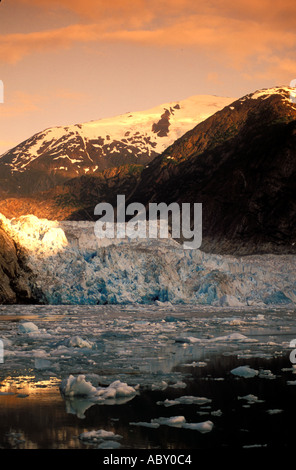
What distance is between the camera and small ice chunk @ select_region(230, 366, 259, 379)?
12.0m

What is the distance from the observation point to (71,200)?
5266 inches

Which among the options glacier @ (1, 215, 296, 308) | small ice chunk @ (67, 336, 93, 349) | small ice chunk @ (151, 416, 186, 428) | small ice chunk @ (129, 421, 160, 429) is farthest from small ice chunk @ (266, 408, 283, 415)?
glacier @ (1, 215, 296, 308)

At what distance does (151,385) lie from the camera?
36.5 feet

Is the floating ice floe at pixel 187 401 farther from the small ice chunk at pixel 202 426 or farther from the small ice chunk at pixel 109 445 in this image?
the small ice chunk at pixel 109 445

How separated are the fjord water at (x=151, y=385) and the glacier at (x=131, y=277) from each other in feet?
36.5

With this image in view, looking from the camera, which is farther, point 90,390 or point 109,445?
point 90,390

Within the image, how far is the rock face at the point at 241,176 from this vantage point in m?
87.3

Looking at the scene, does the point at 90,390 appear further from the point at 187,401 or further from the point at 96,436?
the point at 96,436

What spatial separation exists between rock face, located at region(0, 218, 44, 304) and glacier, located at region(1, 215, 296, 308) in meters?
0.45

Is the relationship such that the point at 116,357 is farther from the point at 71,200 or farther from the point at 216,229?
the point at 71,200

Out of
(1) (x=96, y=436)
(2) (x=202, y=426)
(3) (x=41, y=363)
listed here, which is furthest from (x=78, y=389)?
(3) (x=41, y=363)

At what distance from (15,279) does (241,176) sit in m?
67.9

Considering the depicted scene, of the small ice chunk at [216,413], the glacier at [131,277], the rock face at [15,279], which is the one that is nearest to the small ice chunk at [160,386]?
the small ice chunk at [216,413]
